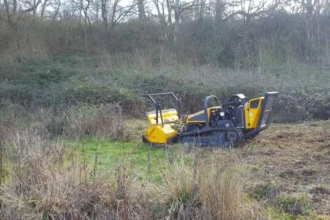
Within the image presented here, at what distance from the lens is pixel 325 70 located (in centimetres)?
1547

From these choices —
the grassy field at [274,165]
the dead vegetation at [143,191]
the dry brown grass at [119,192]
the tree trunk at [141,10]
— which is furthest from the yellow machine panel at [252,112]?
the tree trunk at [141,10]

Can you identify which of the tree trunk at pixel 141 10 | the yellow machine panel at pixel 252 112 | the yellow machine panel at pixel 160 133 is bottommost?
the yellow machine panel at pixel 160 133

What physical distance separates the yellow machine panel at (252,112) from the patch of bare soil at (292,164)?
43 centimetres

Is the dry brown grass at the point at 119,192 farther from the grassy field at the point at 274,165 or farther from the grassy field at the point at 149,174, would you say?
the grassy field at the point at 274,165

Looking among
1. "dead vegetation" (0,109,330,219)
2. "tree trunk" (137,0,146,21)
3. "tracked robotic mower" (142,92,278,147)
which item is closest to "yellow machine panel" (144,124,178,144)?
"tracked robotic mower" (142,92,278,147)

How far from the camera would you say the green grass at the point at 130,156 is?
504 cm

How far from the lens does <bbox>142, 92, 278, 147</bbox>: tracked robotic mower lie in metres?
7.64

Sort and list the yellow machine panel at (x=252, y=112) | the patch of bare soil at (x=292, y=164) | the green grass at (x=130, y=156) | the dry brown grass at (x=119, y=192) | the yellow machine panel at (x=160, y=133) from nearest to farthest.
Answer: the dry brown grass at (x=119, y=192) < the patch of bare soil at (x=292, y=164) < the green grass at (x=130, y=156) < the yellow machine panel at (x=252, y=112) < the yellow machine panel at (x=160, y=133)

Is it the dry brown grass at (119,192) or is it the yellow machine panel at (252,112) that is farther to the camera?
the yellow machine panel at (252,112)

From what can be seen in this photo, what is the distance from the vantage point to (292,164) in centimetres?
634

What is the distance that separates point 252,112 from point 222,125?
2.01 feet

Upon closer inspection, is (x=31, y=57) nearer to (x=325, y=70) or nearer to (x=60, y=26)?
(x=60, y=26)

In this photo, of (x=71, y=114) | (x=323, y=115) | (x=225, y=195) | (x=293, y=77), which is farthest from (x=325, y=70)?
(x=225, y=195)

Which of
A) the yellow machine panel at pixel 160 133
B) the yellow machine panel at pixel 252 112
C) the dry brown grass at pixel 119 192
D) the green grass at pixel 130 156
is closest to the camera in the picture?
the dry brown grass at pixel 119 192
